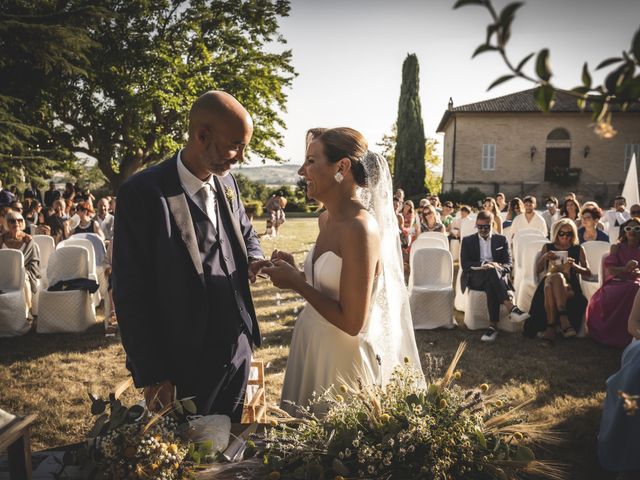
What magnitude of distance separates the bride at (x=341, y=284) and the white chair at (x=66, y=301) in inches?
205

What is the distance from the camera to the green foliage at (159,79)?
18844 mm

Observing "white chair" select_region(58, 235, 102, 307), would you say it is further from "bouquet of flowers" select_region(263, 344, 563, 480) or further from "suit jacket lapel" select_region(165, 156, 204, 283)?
"bouquet of flowers" select_region(263, 344, 563, 480)

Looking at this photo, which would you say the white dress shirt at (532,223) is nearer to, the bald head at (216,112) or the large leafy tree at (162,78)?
the bald head at (216,112)

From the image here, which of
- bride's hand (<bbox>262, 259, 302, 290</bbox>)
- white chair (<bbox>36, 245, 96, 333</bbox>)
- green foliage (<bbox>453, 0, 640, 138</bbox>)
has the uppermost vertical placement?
green foliage (<bbox>453, 0, 640, 138</bbox>)

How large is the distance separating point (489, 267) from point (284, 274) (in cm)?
545

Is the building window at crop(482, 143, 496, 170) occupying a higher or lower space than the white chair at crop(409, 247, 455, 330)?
higher

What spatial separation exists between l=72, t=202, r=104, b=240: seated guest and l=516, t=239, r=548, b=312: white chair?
7.92 metres

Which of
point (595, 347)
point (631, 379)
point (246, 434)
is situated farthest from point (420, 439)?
point (595, 347)

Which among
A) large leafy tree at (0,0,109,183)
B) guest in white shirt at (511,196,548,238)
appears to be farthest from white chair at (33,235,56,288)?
guest in white shirt at (511,196,548,238)

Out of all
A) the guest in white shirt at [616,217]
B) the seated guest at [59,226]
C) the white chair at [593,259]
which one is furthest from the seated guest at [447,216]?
the seated guest at [59,226]

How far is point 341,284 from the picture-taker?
2230mm

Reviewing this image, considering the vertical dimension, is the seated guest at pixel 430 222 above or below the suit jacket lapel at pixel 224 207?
below

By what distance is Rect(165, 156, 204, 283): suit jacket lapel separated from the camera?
2023mm

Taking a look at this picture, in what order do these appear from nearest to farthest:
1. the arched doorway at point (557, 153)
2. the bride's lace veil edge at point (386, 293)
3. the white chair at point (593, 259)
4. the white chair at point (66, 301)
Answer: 1. the bride's lace veil edge at point (386, 293)
2. the white chair at point (66, 301)
3. the white chair at point (593, 259)
4. the arched doorway at point (557, 153)
